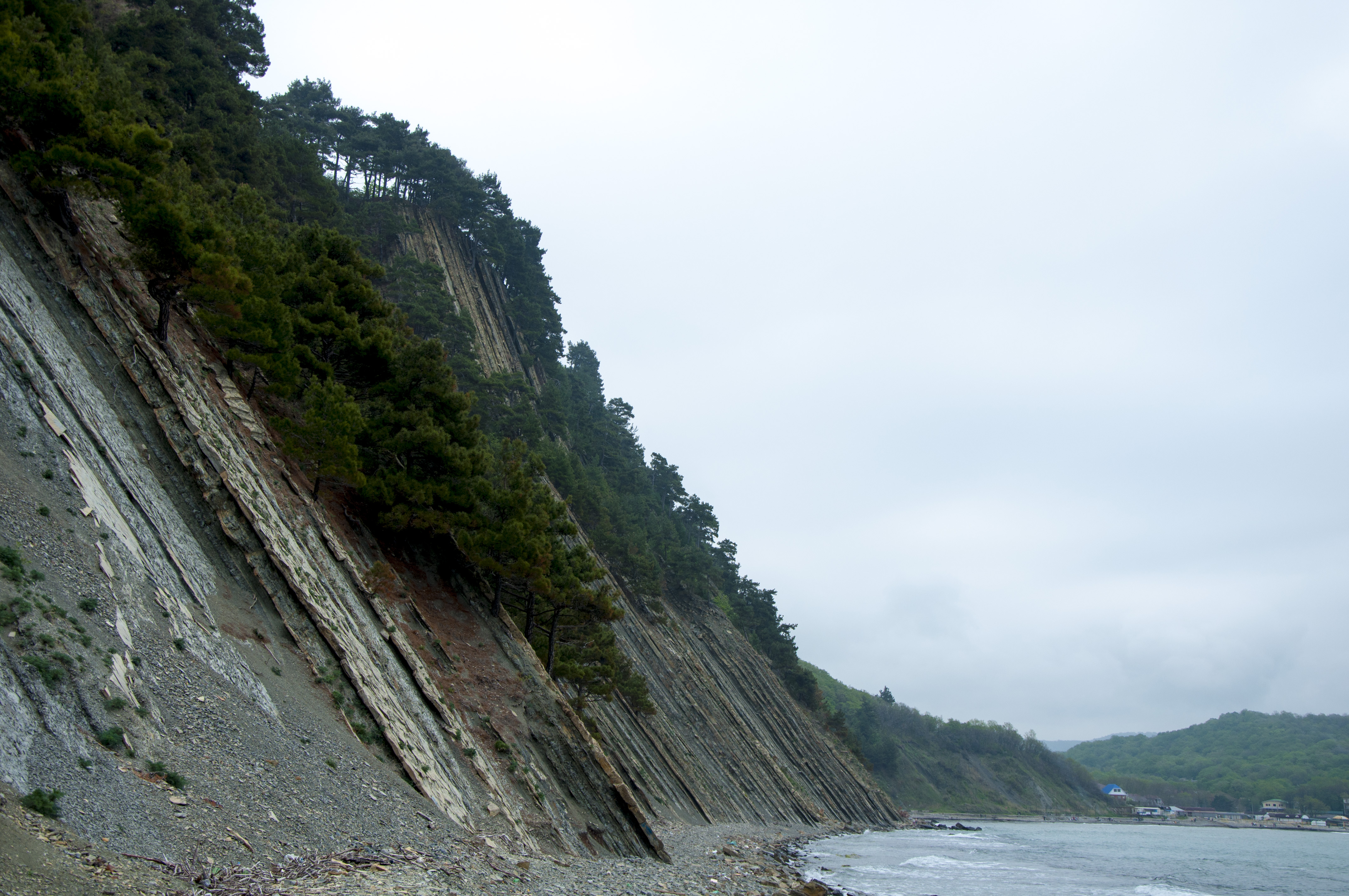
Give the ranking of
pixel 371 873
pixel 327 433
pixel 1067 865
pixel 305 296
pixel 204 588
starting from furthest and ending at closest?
pixel 1067 865, pixel 305 296, pixel 327 433, pixel 204 588, pixel 371 873

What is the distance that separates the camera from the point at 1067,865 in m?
51.8

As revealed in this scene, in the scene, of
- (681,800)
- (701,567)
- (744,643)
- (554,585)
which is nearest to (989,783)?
(744,643)

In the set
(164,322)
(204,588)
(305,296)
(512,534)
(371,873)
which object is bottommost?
(371,873)

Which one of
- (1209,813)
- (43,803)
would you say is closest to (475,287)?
(43,803)

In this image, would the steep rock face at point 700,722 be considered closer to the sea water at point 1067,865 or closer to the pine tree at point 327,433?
the sea water at point 1067,865

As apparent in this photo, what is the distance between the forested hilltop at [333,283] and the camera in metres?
19.6

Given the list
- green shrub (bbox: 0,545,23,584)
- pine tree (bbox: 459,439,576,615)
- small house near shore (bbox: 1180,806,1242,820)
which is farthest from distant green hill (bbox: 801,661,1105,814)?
green shrub (bbox: 0,545,23,584)

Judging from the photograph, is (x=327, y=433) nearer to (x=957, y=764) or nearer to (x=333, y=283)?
(x=333, y=283)

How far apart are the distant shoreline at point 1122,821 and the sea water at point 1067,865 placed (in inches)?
1607

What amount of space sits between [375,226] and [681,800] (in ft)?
143

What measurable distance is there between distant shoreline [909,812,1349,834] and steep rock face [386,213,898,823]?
55968 millimetres

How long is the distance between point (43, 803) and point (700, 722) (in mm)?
50104

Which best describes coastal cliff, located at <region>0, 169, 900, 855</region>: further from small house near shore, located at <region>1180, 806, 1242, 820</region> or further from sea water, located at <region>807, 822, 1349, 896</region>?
small house near shore, located at <region>1180, 806, 1242, 820</region>

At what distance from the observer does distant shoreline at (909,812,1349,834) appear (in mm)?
Result: 131500
